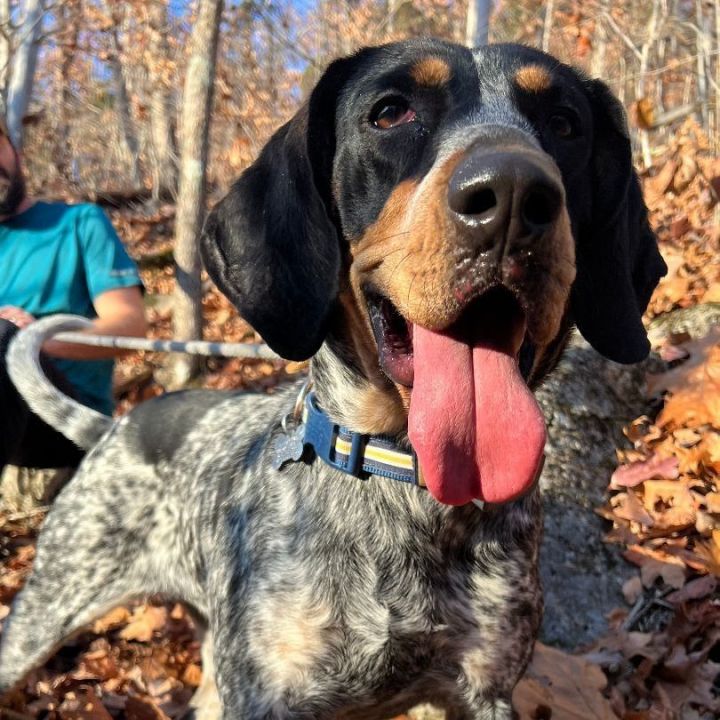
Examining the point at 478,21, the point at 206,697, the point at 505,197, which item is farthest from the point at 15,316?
the point at 478,21

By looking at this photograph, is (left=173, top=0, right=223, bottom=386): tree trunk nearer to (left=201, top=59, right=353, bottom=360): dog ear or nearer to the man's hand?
the man's hand

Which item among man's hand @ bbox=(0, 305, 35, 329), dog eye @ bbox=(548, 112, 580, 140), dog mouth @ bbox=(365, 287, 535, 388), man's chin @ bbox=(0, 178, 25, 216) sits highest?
dog eye @ bbox=(548, 112, 580, 140)

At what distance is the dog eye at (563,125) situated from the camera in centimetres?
228

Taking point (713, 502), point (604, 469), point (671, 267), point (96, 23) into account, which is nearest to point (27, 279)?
point (604, 469)

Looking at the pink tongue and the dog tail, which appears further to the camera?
the dog tail

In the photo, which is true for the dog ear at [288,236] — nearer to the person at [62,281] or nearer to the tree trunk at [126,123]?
the person at [62,281]

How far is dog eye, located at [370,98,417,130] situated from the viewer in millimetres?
2193

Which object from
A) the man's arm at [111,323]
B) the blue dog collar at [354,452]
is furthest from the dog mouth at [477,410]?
the man's arm at [111,323]

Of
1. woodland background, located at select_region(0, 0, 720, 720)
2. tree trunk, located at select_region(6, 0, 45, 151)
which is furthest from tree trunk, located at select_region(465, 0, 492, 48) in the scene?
tree trunk, located at select_region(6, 0, 45, 151)

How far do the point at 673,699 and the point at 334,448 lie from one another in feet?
5.30

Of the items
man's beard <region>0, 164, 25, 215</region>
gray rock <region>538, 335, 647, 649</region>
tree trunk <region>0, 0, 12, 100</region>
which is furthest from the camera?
tree trunk <region>0, 0, 12, 100</region>

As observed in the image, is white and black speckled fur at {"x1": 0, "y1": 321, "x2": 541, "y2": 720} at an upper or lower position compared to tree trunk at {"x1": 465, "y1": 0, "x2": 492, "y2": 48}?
lower

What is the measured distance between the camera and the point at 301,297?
2.17m

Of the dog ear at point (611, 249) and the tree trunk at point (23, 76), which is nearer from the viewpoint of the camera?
the dog ear at point (611, 249)
